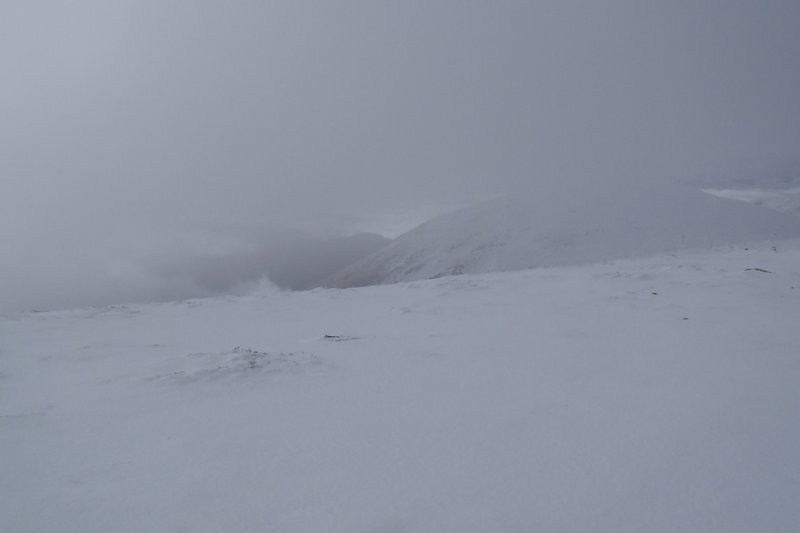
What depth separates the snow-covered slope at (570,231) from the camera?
50031mm

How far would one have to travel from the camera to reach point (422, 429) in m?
4.73

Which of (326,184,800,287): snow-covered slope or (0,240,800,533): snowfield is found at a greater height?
(326,184,800,287): snow-covered slope

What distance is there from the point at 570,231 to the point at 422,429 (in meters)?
55.0

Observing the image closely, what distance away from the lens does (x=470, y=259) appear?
2264 inches

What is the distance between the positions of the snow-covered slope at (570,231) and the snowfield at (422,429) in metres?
37.1

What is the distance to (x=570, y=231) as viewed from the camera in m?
55.7

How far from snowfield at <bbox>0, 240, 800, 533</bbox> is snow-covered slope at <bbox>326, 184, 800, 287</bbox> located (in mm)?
37103

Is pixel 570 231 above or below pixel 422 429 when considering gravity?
above

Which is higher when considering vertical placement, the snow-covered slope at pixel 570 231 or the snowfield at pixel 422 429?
the snow-covered slope at pixel 570 231

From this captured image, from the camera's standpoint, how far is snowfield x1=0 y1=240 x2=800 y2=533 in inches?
132

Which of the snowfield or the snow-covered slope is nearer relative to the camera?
the snowfield

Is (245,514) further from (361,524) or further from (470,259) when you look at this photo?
(470,259)

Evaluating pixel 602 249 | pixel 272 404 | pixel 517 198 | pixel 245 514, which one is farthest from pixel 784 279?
pixel 517 198

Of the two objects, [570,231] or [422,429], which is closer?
[422,429]
